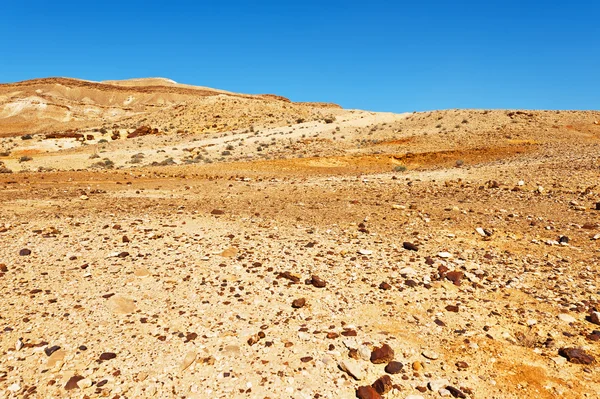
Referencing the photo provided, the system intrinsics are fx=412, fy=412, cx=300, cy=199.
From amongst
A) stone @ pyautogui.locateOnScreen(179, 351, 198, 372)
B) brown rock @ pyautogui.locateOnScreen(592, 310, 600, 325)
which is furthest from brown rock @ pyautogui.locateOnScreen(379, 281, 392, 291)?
stone @ pyautogui.locateOnScreen(179, 351, 198, 372)

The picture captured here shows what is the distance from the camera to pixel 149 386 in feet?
11.3

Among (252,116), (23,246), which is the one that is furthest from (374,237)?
(252,116)

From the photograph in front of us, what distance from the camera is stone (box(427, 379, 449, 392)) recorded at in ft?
11.2

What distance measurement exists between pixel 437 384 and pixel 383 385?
47 cm

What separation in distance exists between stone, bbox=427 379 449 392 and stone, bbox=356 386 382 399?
0.45 metres

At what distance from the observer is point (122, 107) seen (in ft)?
284

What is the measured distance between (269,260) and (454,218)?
4169 mm

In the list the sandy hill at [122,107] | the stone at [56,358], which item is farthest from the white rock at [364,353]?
the sandy hill at [122,107]

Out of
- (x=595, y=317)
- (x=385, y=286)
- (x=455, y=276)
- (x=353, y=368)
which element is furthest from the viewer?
(x=455, y=276)

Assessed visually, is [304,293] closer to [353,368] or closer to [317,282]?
[317,282]

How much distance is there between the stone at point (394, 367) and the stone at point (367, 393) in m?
0.29

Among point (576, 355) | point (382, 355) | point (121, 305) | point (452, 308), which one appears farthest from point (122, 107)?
point (576, 355)

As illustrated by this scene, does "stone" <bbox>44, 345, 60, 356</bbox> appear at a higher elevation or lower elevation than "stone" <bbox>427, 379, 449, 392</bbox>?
lower

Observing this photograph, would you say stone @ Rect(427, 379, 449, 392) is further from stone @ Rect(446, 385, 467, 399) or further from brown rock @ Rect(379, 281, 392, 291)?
brown rock @ Rect(379, 281, 392, 291)
